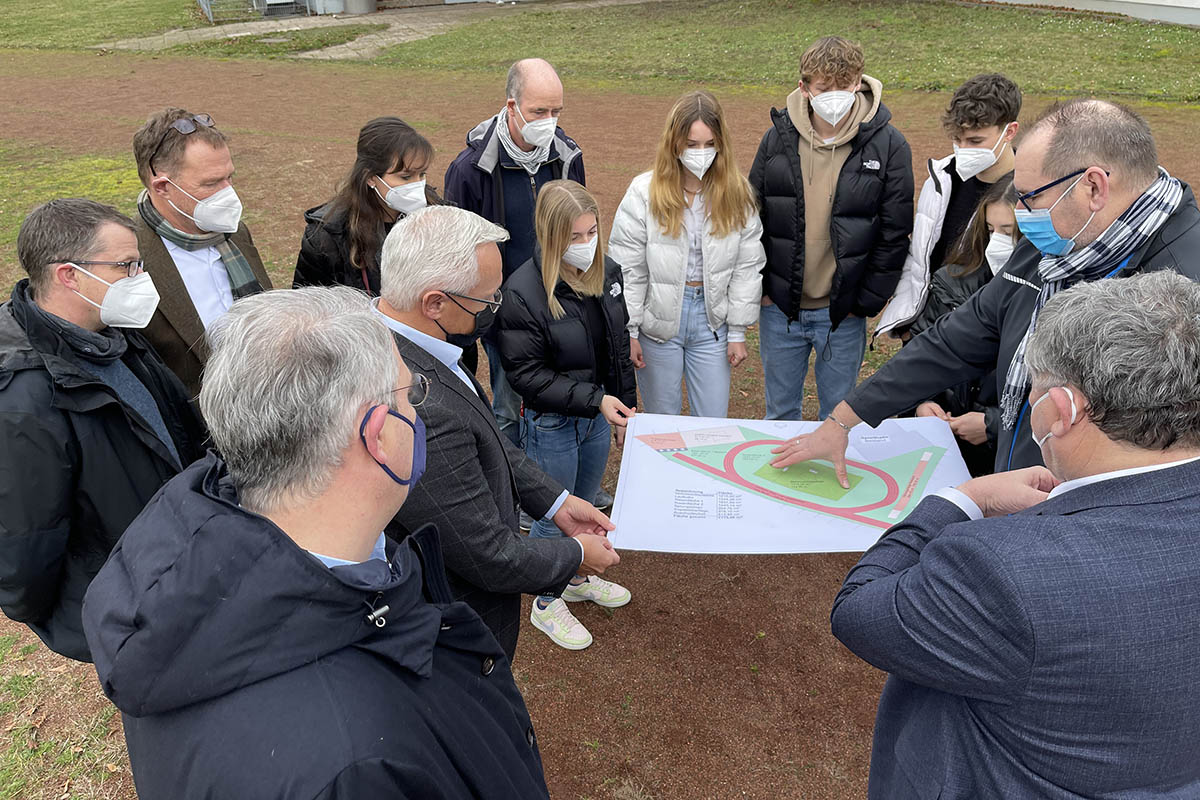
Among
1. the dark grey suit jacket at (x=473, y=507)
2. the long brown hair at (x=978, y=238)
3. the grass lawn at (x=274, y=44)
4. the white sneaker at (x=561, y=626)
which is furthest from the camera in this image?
the grass lawn at (x=274, y=44)

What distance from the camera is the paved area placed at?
23.8 m

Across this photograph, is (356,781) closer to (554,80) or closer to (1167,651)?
(1167,651)

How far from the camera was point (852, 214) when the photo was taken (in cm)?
465

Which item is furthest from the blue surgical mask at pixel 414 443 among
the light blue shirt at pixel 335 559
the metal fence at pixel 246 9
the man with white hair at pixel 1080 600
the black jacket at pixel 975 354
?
the metal fence at pixel 246 9

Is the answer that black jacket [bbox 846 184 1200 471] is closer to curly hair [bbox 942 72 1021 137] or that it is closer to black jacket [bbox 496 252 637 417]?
black jacket [bbox 496 252 637 417]

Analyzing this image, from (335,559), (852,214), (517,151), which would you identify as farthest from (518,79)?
(335,559)

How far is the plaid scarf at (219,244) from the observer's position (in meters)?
3.80

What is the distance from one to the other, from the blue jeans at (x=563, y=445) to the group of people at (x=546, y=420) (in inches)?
0.9

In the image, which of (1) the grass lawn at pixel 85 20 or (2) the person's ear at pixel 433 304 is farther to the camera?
(1) the grass lawn at pixel 85 20

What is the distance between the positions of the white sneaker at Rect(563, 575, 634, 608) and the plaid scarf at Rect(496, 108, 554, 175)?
8.01 ft

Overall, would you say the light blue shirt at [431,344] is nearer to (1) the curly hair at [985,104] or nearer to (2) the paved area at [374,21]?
(1) the curly hair at [985,104]

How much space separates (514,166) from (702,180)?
3.95 ft

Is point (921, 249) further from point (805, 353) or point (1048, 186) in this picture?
point (1048, 186)

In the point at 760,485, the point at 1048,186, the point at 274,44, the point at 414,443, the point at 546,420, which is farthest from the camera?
the point at 274,44
